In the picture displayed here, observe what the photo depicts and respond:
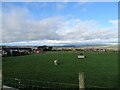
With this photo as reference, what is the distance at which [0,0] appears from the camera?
5.55 meters

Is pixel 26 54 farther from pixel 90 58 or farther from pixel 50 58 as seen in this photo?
pixel 90 58

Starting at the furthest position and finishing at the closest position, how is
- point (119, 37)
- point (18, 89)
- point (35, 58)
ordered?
point (35, 58)
point (119, 37)
point (18, 89)

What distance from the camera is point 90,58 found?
2153 cm

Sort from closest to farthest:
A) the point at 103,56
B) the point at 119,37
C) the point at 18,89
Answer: the point at 18,89
the point at 119,37
the point at 103,56

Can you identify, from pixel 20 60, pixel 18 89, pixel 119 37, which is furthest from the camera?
pixel 20 60

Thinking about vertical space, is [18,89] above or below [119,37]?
below

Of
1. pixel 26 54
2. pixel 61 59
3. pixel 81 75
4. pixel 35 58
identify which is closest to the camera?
pixel 81 75

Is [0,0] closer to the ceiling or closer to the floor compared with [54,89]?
closer to the ceiling

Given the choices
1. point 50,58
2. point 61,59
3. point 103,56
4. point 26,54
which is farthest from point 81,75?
point 103,56

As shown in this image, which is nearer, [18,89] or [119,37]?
[18,89]

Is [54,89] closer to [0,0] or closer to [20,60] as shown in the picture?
[0,0]

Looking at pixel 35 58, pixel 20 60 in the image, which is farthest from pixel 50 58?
pixel 20 60

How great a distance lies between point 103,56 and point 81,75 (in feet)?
63.0

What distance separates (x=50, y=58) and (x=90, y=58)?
3.30 m
